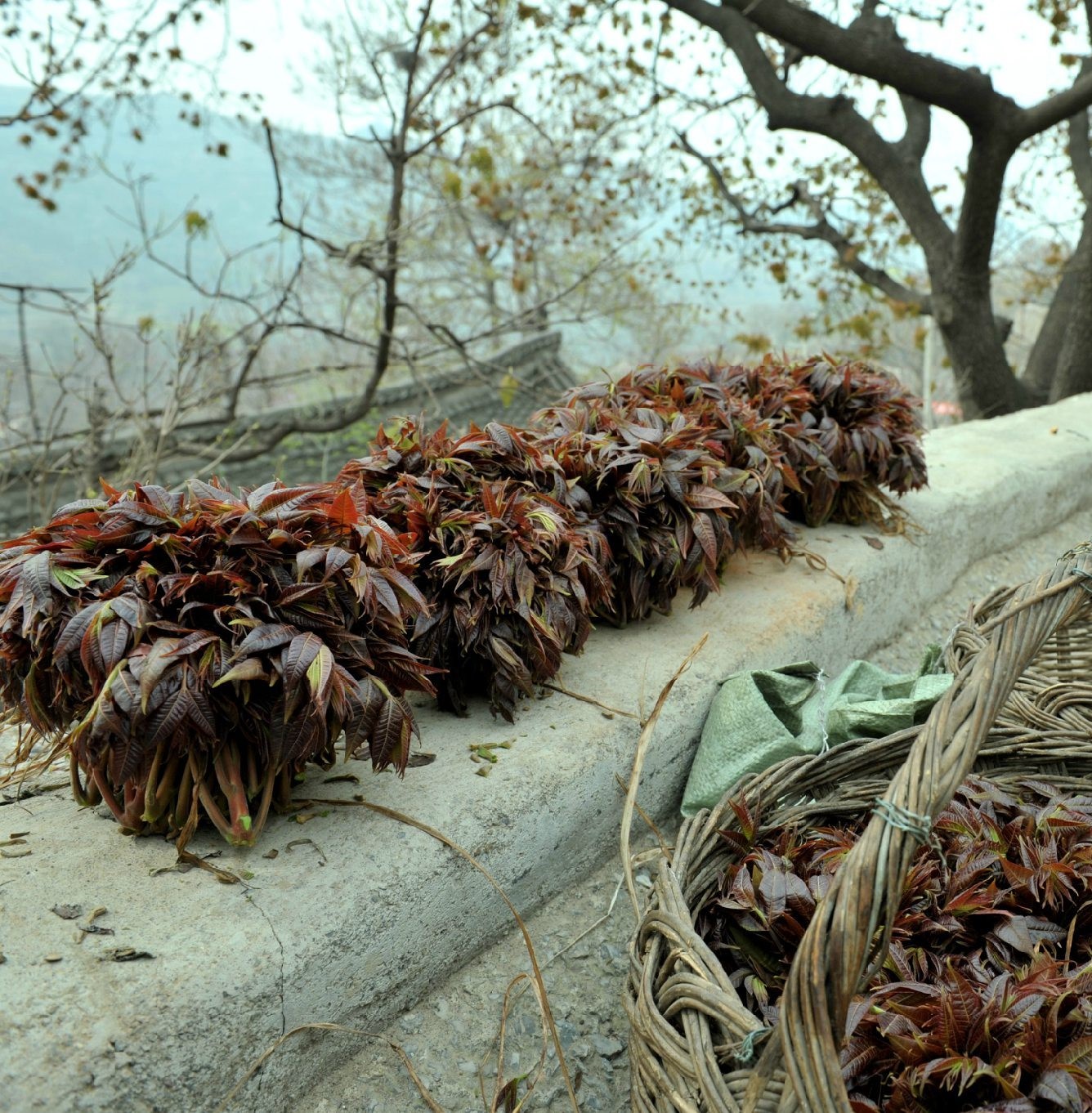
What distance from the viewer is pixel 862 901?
1.06 m

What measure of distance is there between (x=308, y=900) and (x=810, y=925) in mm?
852

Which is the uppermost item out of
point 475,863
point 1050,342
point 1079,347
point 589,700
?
point 1050,342

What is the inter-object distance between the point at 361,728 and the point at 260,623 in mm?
247

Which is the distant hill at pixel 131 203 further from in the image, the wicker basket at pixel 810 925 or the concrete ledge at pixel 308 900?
the wicker basket at pixel 810 925

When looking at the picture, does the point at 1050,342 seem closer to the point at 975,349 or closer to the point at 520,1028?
the point at 975,349

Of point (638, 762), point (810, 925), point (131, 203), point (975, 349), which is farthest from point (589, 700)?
point (975, 349)

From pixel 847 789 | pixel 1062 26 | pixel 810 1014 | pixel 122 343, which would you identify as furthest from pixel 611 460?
pixel 1062 26

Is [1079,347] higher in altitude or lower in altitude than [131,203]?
lower

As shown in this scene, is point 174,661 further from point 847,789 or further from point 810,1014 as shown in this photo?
point 847,789

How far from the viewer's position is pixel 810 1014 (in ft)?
3.40

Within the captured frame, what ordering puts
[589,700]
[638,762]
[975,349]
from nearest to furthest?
[638,762] < [589,700] < [975,349]

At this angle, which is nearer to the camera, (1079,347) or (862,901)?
(862,901)

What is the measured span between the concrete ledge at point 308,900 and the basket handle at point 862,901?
0.74 m

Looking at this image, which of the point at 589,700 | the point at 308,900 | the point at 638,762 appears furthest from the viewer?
the point at 589,700
